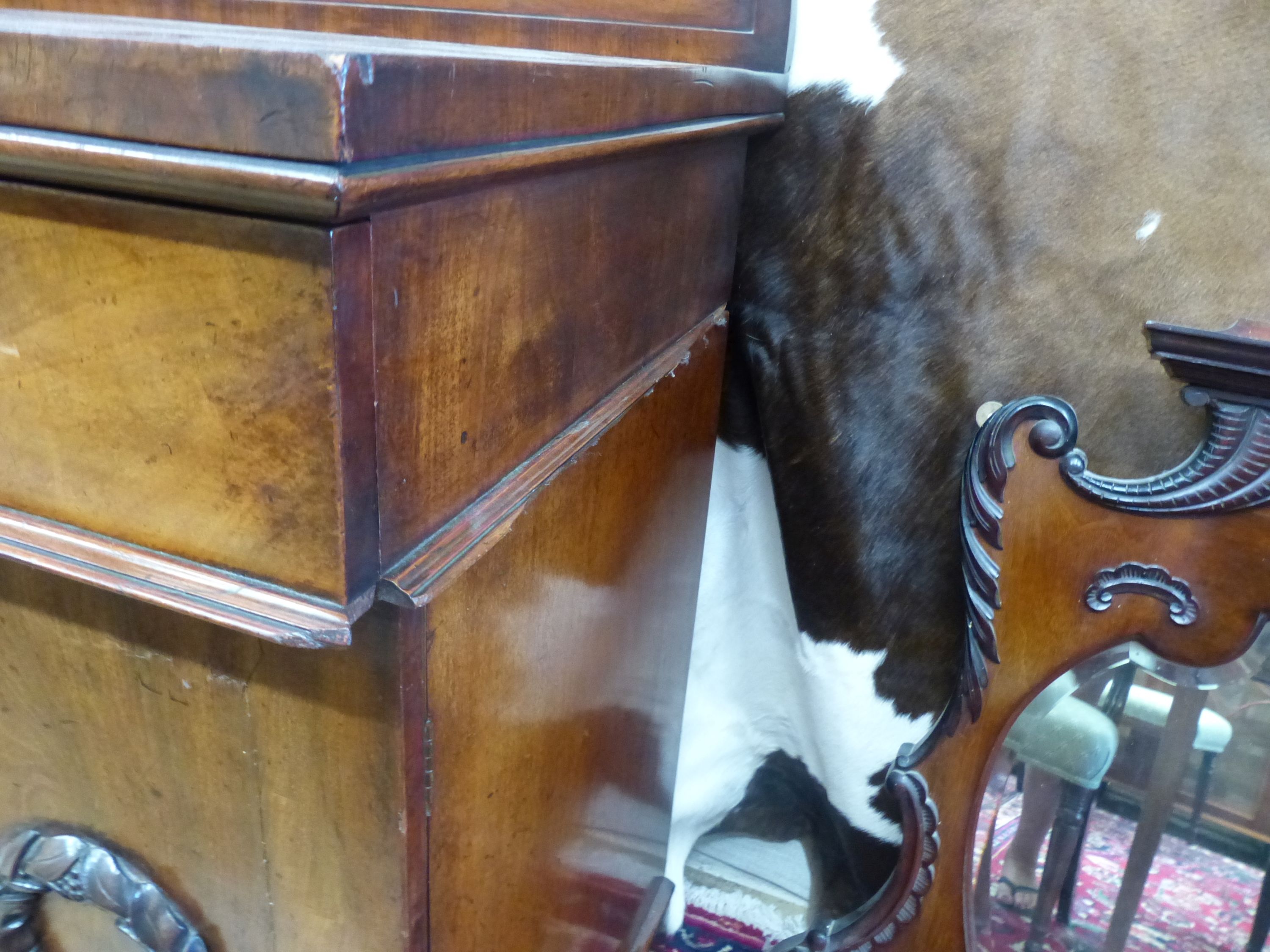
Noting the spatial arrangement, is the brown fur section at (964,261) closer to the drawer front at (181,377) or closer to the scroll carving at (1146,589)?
the scroll carving at (1146,589)

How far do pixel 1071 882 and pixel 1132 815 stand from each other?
83 millimetres

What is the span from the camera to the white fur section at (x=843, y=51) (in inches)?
25.0

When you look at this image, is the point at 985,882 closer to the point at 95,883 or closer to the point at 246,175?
the point at 95,883

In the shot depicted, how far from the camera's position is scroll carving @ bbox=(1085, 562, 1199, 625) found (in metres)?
0.55

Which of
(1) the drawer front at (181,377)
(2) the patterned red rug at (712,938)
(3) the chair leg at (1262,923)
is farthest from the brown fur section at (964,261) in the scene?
(1) the drawer front at (181,377)

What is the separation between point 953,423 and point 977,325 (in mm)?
74

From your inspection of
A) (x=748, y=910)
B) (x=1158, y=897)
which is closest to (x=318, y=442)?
(x=1158, y=897)

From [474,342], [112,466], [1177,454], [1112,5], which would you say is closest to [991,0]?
[1112,5]

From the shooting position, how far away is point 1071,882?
2.19ft

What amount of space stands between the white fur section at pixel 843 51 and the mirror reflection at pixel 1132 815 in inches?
17.2

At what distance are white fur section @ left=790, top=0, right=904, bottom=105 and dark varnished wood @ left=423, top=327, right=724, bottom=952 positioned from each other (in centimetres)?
20

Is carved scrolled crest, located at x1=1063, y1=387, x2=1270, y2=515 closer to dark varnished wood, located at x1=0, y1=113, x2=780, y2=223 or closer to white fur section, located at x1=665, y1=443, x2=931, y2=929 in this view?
white fur section, located at x1=665, y1=443, x2=931, y2=929

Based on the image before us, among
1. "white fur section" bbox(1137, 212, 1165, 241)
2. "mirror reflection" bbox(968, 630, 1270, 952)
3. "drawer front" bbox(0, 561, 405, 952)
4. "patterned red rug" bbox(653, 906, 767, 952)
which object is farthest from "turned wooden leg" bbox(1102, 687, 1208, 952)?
"drawer front" bbox(0, 561, 405, 952)

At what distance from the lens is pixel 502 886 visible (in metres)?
0.44
